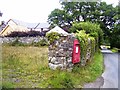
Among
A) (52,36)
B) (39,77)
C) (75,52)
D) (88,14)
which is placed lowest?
(39,77)

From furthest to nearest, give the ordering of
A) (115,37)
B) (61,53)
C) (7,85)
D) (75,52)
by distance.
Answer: (115,37), (75,52), (61,53), (7,85)

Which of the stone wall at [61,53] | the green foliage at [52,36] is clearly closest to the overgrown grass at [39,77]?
the stone wall at [61,53]

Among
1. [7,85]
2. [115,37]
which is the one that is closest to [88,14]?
[115,37]

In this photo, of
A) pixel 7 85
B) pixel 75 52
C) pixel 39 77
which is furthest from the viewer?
pixel 75 52

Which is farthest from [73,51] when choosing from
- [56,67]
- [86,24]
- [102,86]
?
[86,24]

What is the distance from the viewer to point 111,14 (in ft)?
109

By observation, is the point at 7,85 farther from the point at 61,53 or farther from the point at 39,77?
the point at 61,53

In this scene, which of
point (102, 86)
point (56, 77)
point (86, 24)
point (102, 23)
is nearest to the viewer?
point (56, 77)

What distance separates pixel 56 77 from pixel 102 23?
2731 cm

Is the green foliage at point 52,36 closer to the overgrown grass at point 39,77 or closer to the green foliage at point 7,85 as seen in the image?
the overgrown grass at point 39,77

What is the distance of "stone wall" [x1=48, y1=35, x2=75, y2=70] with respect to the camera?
23.5ft

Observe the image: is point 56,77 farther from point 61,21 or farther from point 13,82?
point 61,21

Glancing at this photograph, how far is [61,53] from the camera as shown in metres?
7.23

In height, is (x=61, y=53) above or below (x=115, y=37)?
below
